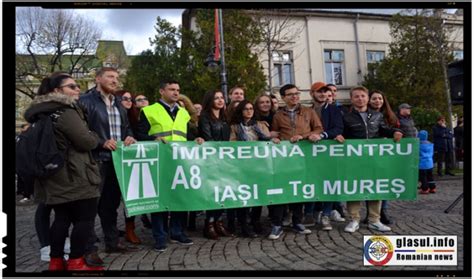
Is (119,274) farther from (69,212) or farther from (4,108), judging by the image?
(4,108)

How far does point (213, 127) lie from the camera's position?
3.87 meters

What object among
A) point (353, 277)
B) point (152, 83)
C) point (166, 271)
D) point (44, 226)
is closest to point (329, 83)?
point (353, 277)

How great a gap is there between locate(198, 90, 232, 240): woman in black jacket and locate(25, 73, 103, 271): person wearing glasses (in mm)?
1267

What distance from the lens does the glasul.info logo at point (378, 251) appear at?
2.84 metres

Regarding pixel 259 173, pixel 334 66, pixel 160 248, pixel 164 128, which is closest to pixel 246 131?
pixel 259 173

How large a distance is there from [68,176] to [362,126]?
3.06 m

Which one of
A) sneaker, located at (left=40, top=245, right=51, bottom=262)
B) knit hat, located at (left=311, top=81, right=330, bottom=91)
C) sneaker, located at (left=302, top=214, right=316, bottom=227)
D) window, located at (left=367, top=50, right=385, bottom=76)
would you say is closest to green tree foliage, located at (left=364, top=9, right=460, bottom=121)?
window, located at (left=367, top=50, right=385, bottom=76)

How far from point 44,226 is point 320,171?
2797 millimetres

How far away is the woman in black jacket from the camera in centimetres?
385

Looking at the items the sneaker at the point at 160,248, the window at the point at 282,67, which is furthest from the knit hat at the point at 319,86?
the sneaker at the point at 160,248

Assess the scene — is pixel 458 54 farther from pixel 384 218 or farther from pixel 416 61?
pixel 384 218

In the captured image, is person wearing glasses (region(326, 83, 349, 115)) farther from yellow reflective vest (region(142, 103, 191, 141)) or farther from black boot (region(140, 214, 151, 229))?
black boot (region(140, 214, 151, 229))

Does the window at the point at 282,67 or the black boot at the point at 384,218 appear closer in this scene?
the black boot at the point at 384,218

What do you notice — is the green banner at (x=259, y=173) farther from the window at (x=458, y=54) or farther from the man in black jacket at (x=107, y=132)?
the window at (x=458, y=54)
